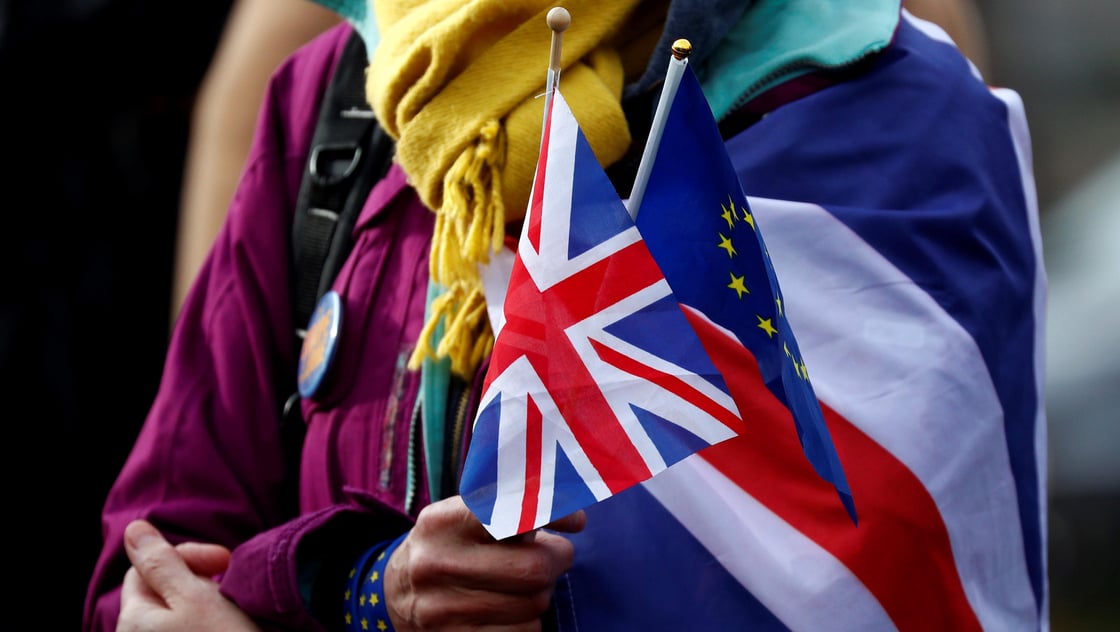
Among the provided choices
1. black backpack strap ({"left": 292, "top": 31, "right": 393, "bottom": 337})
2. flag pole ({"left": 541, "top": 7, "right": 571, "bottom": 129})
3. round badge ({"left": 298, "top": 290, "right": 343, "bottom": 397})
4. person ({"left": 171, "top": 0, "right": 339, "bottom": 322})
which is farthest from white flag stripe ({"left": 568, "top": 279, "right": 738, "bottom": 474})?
person ({"left": 171, "top": 0, "right": 339, "bottom": 322})

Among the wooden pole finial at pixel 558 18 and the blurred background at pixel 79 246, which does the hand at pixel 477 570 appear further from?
the blurred background at pixel 79 246

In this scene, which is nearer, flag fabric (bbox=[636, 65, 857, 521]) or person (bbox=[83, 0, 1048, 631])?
flag fabric (bbox=[636, 65, 857, 521])

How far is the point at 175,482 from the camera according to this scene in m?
1.69

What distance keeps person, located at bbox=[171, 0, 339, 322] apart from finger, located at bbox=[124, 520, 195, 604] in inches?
37.5

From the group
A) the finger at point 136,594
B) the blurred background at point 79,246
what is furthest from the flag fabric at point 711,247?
the blurred background at point 79,246

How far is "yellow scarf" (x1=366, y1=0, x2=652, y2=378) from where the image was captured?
1395 millimetres

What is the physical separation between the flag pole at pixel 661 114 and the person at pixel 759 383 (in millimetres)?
304

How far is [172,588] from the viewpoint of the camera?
155 centimetres

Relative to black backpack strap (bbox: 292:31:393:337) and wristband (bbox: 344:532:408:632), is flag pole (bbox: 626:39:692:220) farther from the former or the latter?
black backpack strap (bbox: 292:31:393:337)

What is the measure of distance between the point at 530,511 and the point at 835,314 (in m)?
0.51

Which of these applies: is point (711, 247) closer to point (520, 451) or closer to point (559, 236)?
point (559, 236)

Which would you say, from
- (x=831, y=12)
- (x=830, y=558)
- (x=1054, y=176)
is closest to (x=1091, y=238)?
(x=1054, y=176)

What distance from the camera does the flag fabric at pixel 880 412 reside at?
1.28 meters

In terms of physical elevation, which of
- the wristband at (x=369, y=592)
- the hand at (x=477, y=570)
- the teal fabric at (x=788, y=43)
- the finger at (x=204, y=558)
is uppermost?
the teal fabric at (x=788, y=43)
